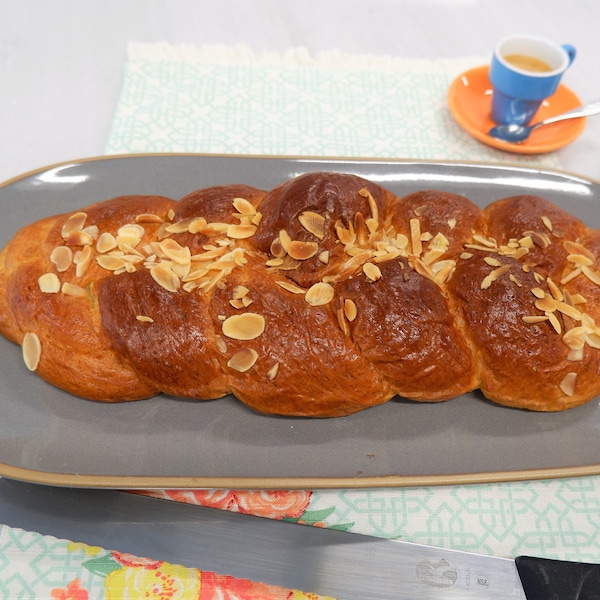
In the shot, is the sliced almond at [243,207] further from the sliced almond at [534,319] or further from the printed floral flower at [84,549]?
the printed floral flower at [84,549]

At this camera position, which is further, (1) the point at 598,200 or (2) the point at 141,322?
(1) the point at 598,200

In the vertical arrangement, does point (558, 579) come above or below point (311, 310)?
below

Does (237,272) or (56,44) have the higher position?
(56,44)

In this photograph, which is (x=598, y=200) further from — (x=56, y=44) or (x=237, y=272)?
(x=56, y=44)

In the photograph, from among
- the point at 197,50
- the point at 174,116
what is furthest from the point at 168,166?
the point at 197,50

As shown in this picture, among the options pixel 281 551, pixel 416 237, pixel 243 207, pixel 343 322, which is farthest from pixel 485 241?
pixel 281 551

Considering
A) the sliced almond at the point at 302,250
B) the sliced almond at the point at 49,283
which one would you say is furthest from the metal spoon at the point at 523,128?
the sliced almond at the point at 49,283

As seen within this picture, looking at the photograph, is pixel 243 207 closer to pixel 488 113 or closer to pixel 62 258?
pixel 62 258
